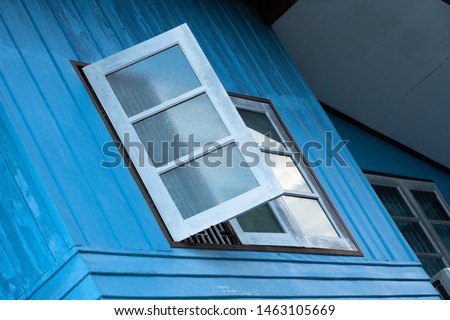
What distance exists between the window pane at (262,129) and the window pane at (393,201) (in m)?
1.75

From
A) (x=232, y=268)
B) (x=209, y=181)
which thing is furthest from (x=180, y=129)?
(x=232, y=268)

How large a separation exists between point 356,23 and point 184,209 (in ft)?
9.92

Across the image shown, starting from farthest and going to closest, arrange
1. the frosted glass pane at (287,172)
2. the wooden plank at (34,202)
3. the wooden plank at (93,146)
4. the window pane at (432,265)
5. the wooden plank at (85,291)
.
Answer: the window pane at (432,265)
the frosted glass pane at (287,172)
the wooden plank at (93,146)
the wooden plank at (34,202)
the wooden plank at (85,291)

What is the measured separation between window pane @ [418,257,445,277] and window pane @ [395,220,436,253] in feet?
0.26

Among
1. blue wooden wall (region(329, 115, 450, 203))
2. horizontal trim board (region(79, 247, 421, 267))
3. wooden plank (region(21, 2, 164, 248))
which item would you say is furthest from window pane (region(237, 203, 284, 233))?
blue wooden wall (region(329, 115, 450, 203))

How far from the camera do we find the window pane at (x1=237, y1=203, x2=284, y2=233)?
163 inches

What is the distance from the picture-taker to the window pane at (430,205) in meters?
6.77

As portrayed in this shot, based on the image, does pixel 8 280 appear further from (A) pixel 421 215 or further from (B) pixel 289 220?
(A) pixel 421 215

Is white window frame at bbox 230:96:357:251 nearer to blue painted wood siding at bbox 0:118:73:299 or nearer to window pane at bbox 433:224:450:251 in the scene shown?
blue painted wood siding at bbox 0:118:73:299

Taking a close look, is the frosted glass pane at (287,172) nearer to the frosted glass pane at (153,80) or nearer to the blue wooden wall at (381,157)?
the frosted glass pane at (153,80)

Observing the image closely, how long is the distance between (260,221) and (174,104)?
2.56ft

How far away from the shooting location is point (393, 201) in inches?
259

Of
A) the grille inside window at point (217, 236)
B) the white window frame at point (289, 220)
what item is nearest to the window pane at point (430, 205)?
the white window frame at point (289, 220)

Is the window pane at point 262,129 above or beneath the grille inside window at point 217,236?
above
